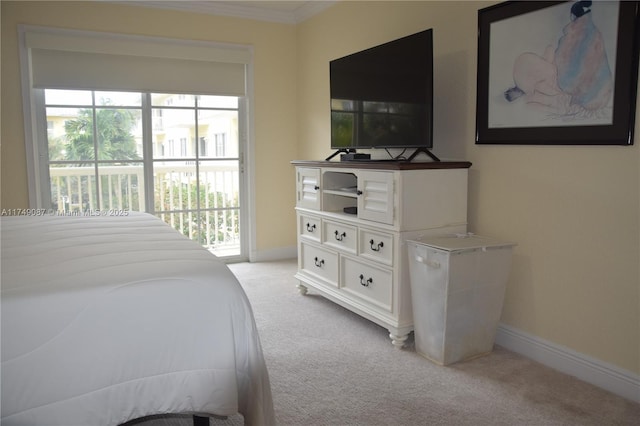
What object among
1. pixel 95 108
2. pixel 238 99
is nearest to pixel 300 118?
pixel 238 99

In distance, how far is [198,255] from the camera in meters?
1.88

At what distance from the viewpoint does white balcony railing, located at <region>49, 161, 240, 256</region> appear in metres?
4.30

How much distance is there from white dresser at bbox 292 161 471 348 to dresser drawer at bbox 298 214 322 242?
95mm

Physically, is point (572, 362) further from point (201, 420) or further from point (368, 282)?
point (201, 420)

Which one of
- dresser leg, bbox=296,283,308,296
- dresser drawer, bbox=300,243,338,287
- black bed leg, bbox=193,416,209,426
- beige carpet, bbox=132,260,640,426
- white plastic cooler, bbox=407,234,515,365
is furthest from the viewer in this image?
dresser leg, bbox=296,283,308,296

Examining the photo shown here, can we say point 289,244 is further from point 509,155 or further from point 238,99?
point 509,155

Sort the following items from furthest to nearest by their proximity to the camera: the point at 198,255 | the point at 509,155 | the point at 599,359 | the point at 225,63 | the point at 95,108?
1. the point at 225,63
2. the point at 95,108
3. the point at 509,155
4. the point at 599,359
5. the point at 198,255

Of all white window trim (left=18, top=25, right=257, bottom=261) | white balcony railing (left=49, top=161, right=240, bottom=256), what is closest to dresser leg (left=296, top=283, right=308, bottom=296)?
white balcony railing (left=49, top=161, right=240, bottom=256)

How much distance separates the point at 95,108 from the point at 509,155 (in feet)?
11.2

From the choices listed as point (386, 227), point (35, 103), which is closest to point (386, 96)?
point (386, 227)

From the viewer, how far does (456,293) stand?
99.8 inches

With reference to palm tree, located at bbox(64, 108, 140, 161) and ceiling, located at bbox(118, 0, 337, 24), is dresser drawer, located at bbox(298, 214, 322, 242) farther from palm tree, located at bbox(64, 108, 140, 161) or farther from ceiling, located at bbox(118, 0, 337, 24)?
ceiling, located at bbox(118, 0, 337, 24)

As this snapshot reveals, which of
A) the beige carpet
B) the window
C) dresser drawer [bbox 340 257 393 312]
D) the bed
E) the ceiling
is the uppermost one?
the ceiling

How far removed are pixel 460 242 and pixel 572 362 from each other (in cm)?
81
